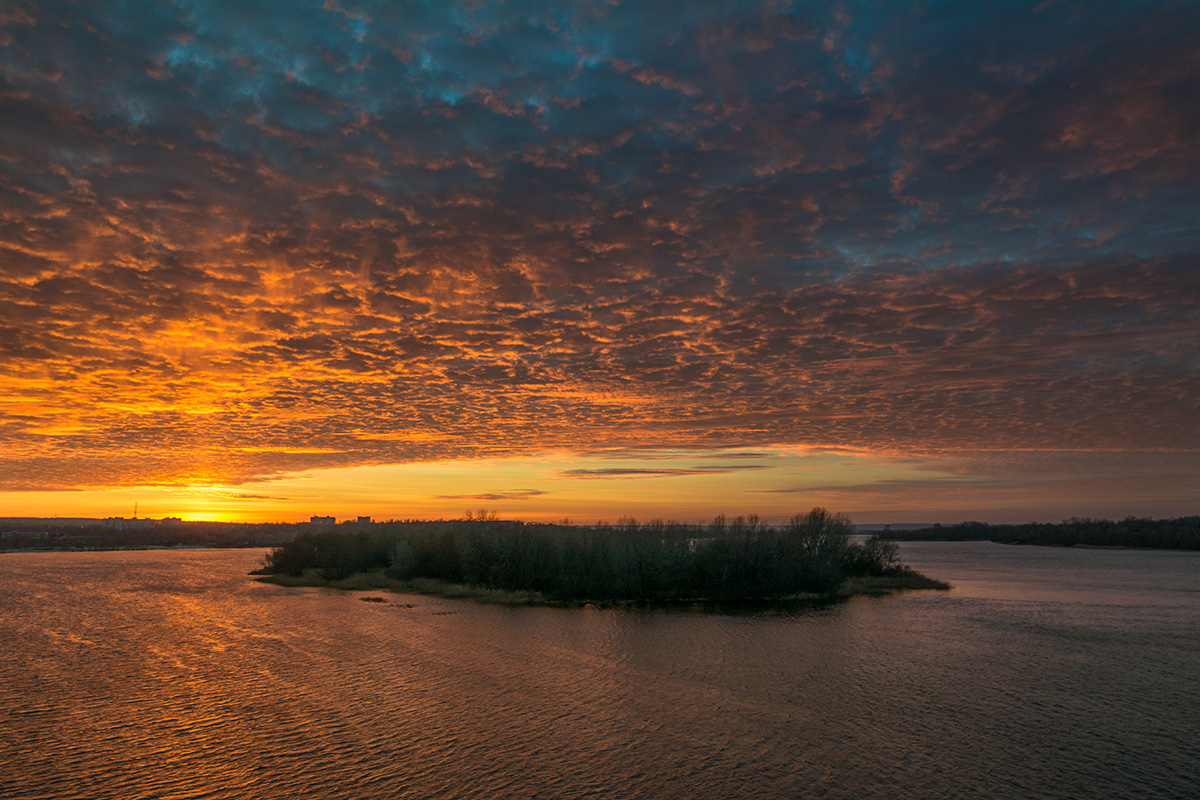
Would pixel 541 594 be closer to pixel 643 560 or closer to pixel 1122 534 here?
pixel 643 560

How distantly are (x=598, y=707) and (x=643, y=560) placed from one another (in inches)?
1222

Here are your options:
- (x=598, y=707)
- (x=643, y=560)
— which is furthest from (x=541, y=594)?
(x=598, y=707)

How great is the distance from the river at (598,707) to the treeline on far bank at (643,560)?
35.5 feet

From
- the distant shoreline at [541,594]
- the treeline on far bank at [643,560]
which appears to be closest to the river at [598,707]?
the distant shoreline at [541,594]

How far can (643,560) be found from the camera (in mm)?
50000

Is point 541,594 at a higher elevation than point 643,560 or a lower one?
lower

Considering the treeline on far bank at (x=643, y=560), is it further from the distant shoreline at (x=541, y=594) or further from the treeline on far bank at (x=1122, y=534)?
the treeline on far bank at (x=1122, y=534)

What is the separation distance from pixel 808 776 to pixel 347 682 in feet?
50.2

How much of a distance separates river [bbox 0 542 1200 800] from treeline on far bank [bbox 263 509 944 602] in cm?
1083

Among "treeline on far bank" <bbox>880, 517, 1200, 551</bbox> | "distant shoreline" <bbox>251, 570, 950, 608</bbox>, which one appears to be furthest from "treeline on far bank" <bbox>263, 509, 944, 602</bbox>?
"treeline on far bank" <bbox>880, 517, 1200, 551</bbox>

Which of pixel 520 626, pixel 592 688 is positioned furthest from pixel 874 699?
pixel 520 626

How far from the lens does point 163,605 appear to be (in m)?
46.1

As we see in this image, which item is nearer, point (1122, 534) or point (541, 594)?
point (541, 594)

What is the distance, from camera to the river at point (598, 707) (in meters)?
13.6
